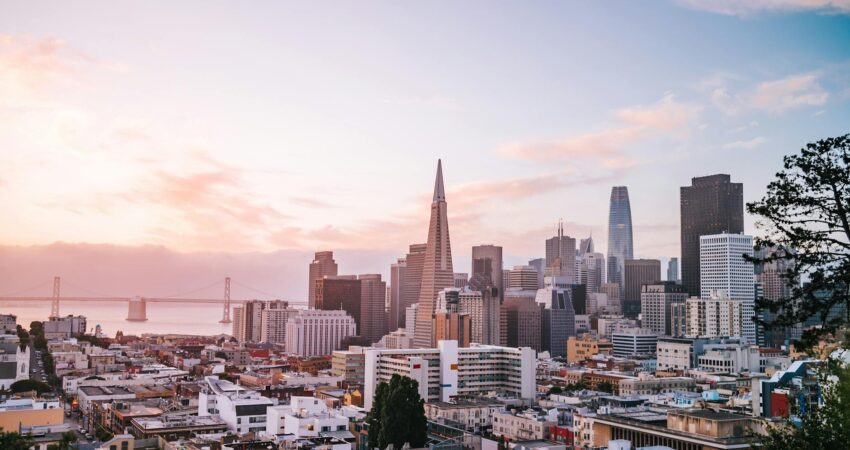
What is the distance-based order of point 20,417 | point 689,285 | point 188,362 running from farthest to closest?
point 689,285
point 188,362
point 20,417

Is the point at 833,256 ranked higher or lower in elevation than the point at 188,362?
higher

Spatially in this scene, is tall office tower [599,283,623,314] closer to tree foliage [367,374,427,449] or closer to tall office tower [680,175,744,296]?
tall office tower [680,175,744,296]

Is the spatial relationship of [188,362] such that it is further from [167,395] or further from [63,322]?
[63,322]

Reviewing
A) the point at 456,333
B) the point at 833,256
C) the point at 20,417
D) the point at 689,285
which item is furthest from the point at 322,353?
the point at 833,256

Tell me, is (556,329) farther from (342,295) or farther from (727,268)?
(342,295)

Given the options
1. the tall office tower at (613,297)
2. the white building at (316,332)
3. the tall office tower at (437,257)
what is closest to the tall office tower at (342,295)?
the white building at (316,332)

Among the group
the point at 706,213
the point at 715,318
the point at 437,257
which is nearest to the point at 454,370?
the point at 715,318
